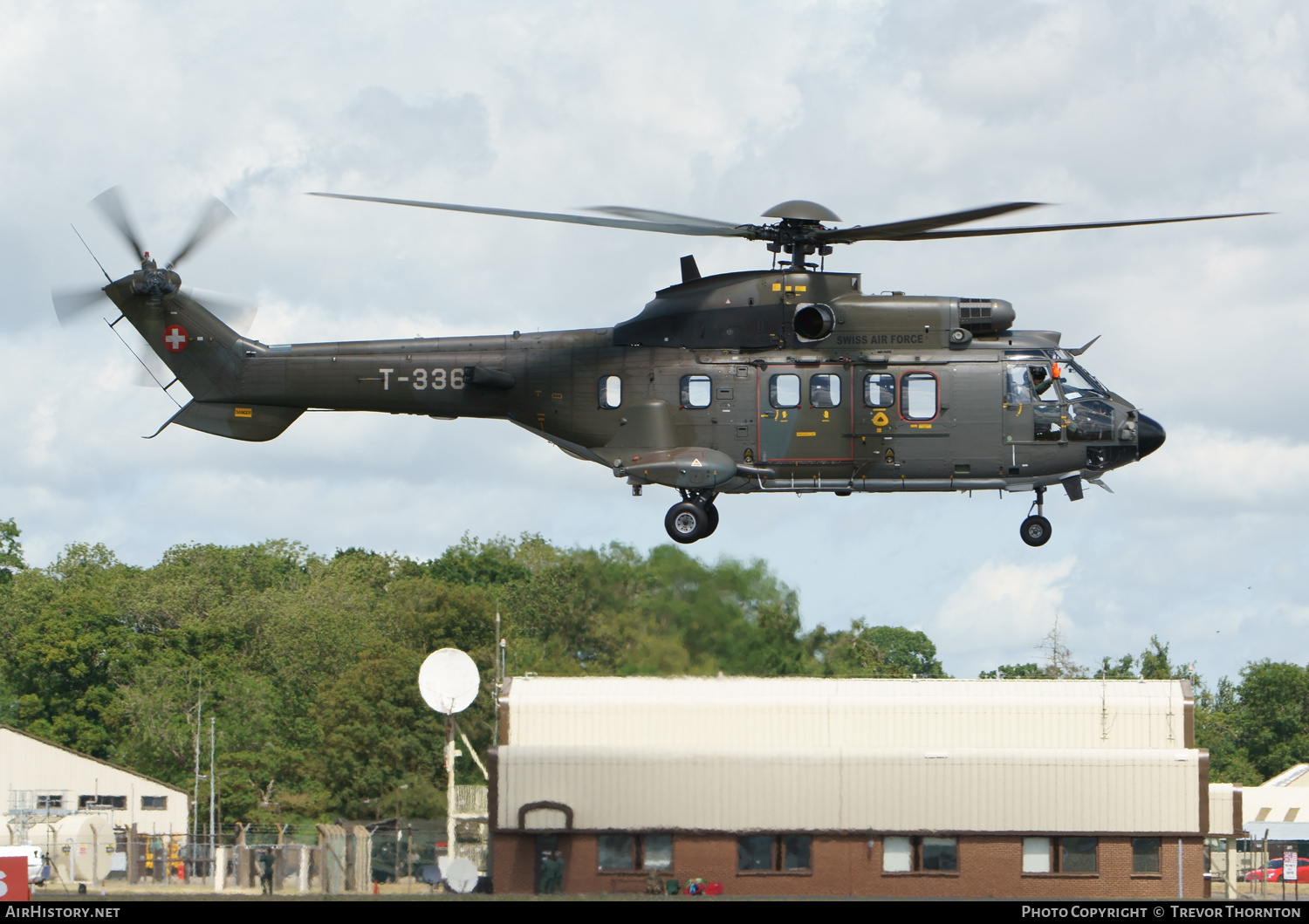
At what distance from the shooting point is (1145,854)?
43.7 m

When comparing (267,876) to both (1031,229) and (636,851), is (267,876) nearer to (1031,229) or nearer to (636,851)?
(636,851)

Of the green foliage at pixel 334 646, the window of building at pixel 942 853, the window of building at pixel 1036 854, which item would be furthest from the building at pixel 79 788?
the window of building at pixel 1036 854

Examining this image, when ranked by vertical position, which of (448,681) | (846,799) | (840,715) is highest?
(448,681)

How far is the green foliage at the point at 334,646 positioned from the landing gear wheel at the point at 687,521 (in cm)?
855

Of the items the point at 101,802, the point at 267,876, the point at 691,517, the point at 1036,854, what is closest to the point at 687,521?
the point at 691,517

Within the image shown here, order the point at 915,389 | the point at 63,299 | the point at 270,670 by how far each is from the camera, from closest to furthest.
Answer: the point at 915,389 < the point at 63,299 < the point at 270,670

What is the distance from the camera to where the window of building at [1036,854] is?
4362 centimetres

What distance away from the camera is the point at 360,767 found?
217ft

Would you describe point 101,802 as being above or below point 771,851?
below

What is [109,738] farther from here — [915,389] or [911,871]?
[915,389]

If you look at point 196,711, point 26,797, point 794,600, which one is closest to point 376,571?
point 196,711

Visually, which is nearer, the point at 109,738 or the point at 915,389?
the point at 915,389

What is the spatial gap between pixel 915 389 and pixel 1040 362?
Answer: 104 inches

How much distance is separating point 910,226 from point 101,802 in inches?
2218
